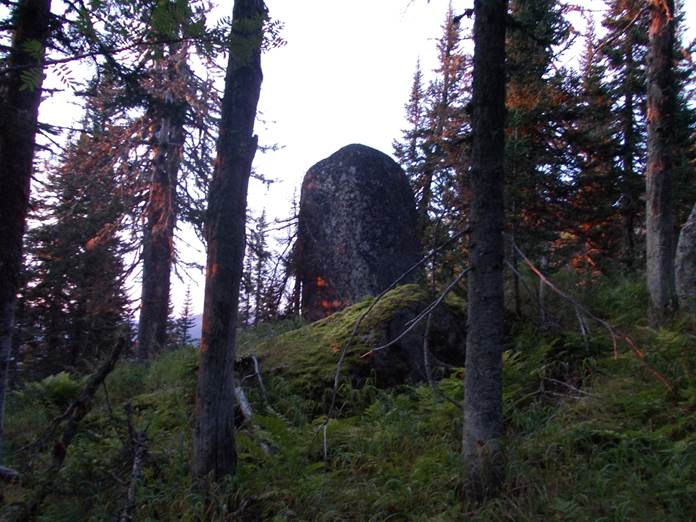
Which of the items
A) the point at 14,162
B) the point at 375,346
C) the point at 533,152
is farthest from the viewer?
the point at 533,152

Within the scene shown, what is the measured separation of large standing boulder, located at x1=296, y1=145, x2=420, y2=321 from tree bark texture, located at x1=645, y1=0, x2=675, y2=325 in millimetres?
4637

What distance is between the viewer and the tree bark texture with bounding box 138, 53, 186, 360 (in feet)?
48.4

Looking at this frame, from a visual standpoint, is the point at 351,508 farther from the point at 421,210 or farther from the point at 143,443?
the point at 421,210

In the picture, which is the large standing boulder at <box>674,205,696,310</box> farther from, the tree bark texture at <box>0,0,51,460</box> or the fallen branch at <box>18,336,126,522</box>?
the tree bark texture at <box>0,0,51,460</box>

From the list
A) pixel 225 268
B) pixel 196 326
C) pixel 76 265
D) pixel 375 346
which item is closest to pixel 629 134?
pixel 375 346

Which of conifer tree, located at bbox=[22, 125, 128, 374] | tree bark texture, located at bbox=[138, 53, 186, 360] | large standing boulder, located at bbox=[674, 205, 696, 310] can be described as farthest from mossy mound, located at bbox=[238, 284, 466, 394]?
tree bark texture, located at bbox=[138, 53, 186, 360]

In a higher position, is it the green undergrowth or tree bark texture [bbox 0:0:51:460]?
tree bark texture [bbox 0:0:51:460]

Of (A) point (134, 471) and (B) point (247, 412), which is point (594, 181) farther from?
(A) point (134, 471)

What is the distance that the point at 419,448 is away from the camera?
210 inches

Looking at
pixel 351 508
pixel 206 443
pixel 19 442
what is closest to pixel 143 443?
pixel 206 443

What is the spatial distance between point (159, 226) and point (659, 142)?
37.9 ft

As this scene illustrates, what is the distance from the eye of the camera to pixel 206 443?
183 inches

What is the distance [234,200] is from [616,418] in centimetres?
412

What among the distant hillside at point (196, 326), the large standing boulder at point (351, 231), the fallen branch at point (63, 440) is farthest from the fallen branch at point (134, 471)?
the large standing boulder at point (351, 231)
